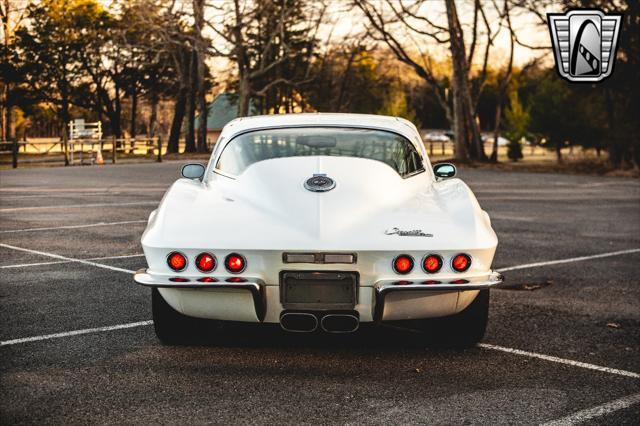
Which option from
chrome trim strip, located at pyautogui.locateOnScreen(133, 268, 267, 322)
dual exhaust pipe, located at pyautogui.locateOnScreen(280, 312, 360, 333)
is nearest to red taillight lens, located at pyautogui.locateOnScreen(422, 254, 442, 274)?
dual exhaust pipe, located at pyautogui.locateOnScreen(280, 312, 360, 333)

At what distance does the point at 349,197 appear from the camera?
513 centimetres

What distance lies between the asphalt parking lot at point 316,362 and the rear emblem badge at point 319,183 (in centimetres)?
101

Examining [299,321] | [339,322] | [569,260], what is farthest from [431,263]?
[569,260]

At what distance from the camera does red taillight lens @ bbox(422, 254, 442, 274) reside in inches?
188

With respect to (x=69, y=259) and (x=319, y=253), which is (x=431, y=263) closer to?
(x=319, y=253)

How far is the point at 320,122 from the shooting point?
20.2 feet

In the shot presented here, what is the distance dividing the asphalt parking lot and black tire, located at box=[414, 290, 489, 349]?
0.10 m

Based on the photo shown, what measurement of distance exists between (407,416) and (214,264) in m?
1.37

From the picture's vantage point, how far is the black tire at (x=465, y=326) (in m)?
5.34

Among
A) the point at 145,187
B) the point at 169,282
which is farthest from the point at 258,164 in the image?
the point at 145,187

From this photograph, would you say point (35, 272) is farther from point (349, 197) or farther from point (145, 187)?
point (145, 187)

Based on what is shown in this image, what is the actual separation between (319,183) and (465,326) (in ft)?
4.14

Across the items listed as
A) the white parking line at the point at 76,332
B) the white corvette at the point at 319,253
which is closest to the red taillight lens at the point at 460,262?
the white corvette at the point at 319,253

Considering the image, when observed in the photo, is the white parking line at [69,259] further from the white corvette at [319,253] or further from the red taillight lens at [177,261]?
the red taillight lens at [177,261]
